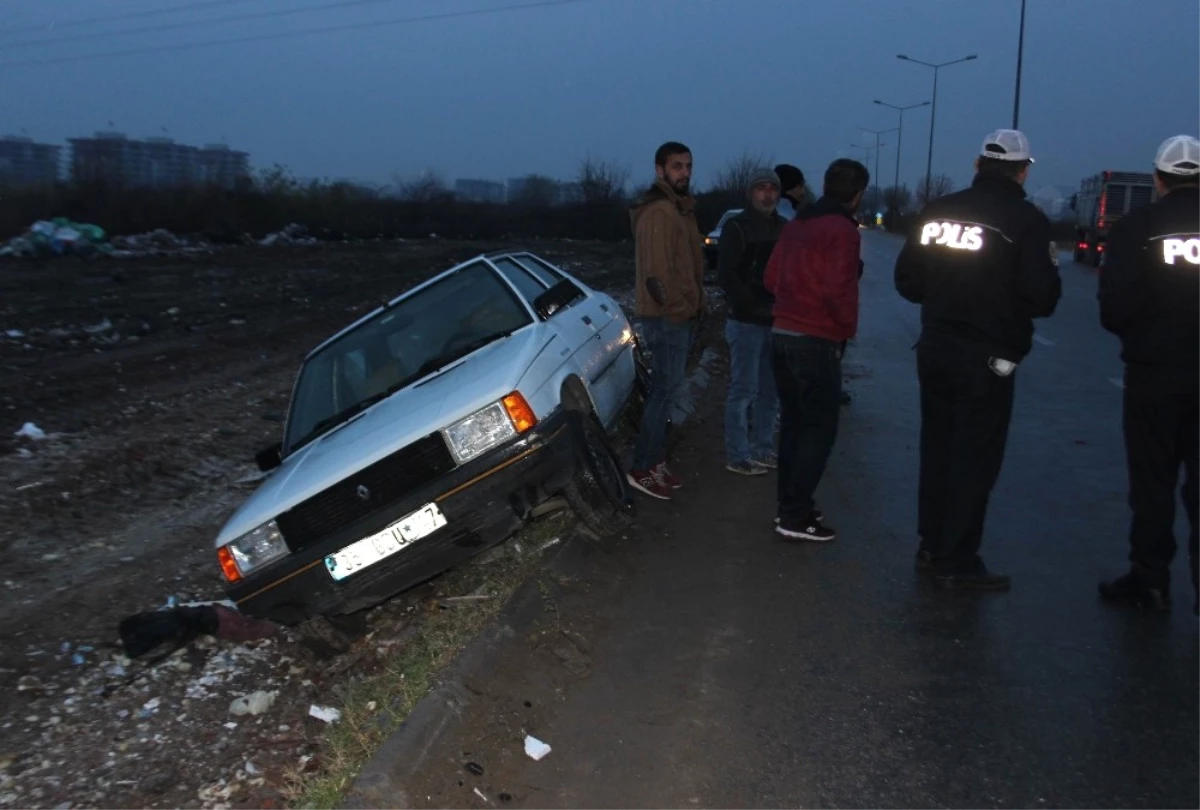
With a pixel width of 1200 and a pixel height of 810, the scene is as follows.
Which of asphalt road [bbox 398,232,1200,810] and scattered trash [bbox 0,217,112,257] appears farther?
scattered trash [bbox 0,217,112,257]

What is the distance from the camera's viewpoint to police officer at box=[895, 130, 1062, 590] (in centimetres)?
512

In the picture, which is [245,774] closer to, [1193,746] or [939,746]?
[939,746]

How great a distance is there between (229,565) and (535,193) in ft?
202

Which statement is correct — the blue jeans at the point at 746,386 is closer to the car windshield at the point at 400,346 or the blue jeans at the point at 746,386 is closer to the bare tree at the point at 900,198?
the car windshield at the point at 400,346

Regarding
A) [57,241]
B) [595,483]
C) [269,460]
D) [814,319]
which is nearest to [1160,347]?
[814,319]

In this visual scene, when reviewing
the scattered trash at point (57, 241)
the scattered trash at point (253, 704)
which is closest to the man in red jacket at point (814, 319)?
the scattered trash at point (253, 704)

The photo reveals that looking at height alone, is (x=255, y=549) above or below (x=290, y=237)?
above

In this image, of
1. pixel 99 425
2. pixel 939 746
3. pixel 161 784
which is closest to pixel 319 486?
pixel 161 784

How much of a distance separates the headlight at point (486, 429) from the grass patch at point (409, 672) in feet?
2.35

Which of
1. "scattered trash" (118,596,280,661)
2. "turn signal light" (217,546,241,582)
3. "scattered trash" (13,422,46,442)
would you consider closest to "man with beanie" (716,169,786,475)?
"scattered trash" (118,596,280,661)

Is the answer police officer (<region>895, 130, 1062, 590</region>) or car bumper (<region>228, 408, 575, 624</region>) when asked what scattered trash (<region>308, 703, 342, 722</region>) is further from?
police officer (<region>895, 130, 1062, 590</region>)

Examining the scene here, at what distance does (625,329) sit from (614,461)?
2.10 metres

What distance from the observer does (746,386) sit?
7.51 m

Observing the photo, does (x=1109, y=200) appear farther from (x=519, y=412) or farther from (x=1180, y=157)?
(x=519, y=412)
